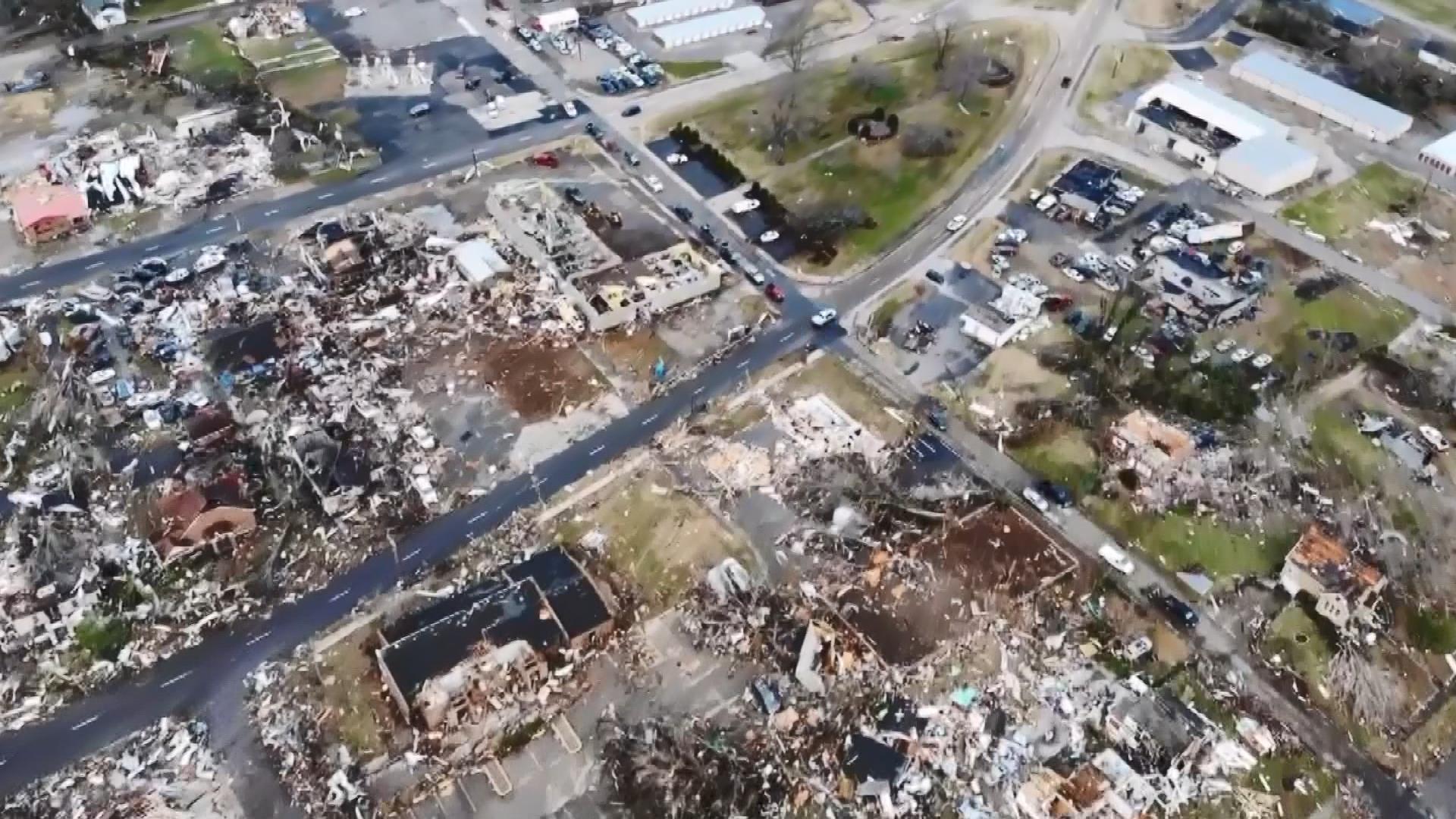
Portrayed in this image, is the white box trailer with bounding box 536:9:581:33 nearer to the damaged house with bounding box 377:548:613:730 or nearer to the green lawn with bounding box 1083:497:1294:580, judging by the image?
the damaged house with bounding box 377:548:613:730

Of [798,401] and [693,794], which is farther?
[798,401]

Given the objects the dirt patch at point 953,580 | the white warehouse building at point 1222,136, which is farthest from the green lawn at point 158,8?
the dirt patch at point 953,580

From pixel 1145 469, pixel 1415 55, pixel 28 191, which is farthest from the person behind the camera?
pixel 1415 55

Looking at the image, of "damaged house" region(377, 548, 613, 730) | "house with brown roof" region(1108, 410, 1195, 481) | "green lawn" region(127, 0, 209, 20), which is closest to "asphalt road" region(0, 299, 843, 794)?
"damaged house" region(377, 548, 613, 730)

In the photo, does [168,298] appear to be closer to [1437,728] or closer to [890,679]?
[890,679]

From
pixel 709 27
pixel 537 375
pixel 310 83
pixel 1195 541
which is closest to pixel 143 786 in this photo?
pixel 537 375

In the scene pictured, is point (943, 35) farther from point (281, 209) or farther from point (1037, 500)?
point (281, 209)

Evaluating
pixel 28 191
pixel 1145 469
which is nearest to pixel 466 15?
pixel 28 191
